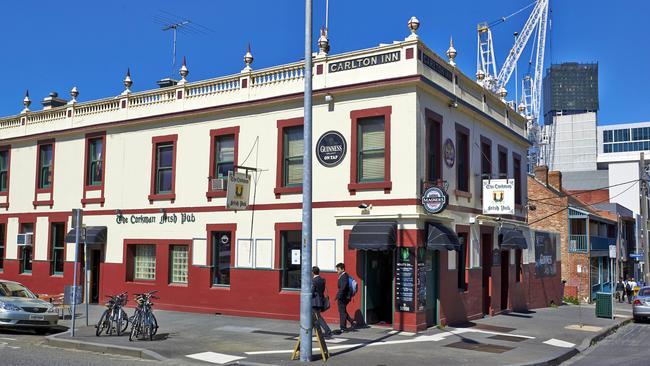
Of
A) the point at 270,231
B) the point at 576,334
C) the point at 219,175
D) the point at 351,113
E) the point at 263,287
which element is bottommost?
the point at 576,334

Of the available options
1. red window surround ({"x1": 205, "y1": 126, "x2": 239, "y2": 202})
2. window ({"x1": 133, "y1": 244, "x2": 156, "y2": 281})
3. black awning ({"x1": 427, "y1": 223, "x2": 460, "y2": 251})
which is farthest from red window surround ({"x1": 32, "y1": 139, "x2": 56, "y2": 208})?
black awning ({"x1": 427, "y1": 223, "x2": 460, "y2": 251})

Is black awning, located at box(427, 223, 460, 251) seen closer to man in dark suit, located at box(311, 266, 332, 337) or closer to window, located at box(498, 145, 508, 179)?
man in dark suit, located at box(311, 266, 332, 337)

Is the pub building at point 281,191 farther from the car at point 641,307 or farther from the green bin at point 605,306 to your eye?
the car at point 641,307

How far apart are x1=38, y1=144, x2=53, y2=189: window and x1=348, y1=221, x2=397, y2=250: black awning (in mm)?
14401

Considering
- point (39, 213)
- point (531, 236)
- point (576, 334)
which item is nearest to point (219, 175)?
point (39, 213)

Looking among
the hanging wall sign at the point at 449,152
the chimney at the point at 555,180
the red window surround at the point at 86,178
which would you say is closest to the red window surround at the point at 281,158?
the hanging wall sign at the point at 449,152

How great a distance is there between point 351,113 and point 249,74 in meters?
4.06

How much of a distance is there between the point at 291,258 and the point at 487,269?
723 cm

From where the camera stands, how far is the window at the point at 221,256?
20.8 m

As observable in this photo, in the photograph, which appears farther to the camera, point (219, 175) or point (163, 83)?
point (163, 83)

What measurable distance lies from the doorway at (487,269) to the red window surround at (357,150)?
19.9ft

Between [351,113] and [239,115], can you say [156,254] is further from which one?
[351,113]

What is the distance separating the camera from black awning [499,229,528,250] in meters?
22.5

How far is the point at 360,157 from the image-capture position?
1841 centimetres
